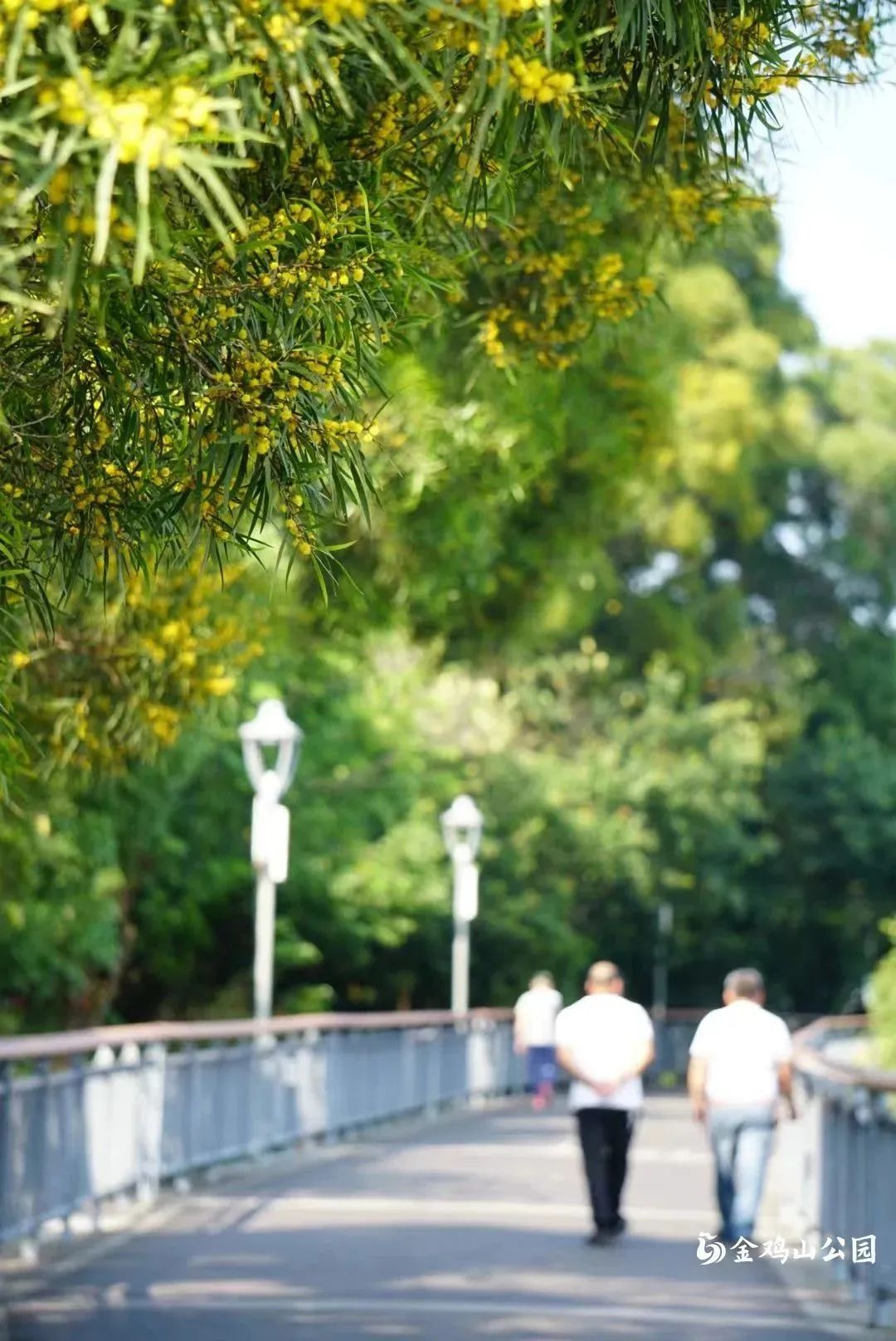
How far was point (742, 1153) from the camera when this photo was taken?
563 inches

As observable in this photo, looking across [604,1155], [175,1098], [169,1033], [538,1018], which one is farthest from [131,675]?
[538,1018]

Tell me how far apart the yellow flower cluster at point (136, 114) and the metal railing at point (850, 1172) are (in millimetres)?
8406

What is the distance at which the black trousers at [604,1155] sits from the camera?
15.7 metres

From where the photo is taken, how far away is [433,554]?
18453mm

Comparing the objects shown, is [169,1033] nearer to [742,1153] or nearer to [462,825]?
[742,1153]

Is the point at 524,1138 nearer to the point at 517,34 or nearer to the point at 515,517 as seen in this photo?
the point at 515,517

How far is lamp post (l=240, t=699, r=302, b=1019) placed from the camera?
21.4 meters

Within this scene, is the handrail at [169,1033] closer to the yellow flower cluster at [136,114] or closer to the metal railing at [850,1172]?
the metal railing at [850,1172]

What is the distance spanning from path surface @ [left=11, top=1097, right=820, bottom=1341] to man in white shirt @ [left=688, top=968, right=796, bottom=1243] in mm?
488

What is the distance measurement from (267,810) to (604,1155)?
21.1 feet

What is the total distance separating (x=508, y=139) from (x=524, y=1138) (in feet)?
77.0

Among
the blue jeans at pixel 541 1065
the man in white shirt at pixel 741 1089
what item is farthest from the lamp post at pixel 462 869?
the man in white shirt at pixel 741 1089

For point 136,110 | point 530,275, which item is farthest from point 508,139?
point 530,275

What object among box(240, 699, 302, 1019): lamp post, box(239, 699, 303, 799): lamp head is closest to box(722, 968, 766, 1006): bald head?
box(240, 699, 302, 1019): lamp post
